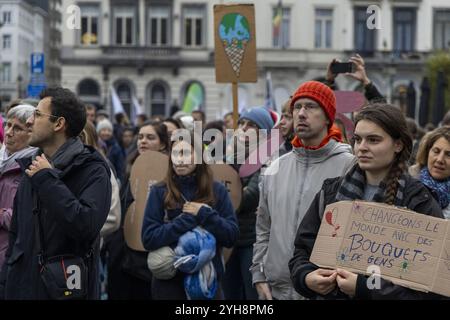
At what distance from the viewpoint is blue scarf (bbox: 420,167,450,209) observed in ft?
16.7

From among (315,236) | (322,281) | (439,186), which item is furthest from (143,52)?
(322,281)

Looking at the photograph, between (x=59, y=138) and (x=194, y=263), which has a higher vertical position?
(x=59, y=138)

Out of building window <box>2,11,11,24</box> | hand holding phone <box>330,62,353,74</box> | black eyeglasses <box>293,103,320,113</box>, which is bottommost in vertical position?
black eyeglasses <box>293,103,320,113</box>

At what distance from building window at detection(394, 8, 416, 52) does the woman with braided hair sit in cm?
4290

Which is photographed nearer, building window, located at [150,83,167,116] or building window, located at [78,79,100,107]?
building window, located at [78,79,100,107]

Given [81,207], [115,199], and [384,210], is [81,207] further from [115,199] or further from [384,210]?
[115,199]

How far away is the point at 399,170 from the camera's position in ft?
13.2

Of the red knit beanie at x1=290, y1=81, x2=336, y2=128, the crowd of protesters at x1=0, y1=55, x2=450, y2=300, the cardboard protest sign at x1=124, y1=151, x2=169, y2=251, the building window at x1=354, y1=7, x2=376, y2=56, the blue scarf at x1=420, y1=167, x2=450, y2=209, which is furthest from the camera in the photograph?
the building window at x1=354, y1=7, x2=376, y2=56

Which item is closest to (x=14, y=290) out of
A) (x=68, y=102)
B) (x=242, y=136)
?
(x=68, y=102)

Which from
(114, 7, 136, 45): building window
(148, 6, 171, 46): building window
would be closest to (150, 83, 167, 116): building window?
(148, 6, 171, 46): building window

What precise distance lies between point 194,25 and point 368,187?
42.3 m

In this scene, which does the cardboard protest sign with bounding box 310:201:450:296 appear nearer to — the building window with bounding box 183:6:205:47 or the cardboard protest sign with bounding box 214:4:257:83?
the cardboard protest sign with bounding box 214:4:257:83

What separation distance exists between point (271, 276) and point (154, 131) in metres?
2.92

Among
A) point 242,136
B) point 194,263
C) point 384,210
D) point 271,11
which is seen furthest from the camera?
point 271,11
